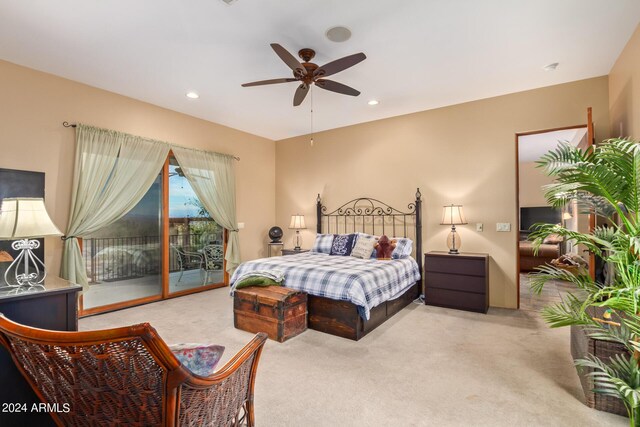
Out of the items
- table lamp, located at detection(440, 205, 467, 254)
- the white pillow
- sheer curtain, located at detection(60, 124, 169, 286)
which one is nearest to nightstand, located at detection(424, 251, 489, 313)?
table lamp, located at detection(440, 205, 467, 254)

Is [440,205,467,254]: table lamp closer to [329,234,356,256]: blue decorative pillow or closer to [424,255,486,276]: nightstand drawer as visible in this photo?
[424,255,486,276]: nightstand drawer

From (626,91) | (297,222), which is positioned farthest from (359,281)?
(626,91)

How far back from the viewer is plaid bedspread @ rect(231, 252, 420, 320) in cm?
330

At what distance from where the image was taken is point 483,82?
397 cm

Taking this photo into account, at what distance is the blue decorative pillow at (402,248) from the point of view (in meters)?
4.71

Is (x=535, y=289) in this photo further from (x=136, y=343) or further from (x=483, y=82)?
(x=483, y=82)

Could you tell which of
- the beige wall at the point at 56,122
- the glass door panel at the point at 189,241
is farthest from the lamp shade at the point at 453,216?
the beige wall at the point at 56,122

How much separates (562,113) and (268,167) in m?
5.01

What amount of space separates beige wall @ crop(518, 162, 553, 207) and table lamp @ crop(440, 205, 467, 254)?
567 centimetres

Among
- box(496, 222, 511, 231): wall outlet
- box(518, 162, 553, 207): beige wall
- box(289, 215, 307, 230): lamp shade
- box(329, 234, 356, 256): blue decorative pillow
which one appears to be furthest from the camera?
box(518, 162, 553, 207): beige wall

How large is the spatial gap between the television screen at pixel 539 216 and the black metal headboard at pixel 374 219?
5.20 m

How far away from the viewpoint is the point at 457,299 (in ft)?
14.1

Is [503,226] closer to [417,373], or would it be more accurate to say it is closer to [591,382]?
[591,382]

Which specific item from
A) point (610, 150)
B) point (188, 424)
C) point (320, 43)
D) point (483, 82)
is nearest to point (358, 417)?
point (188, 424)
